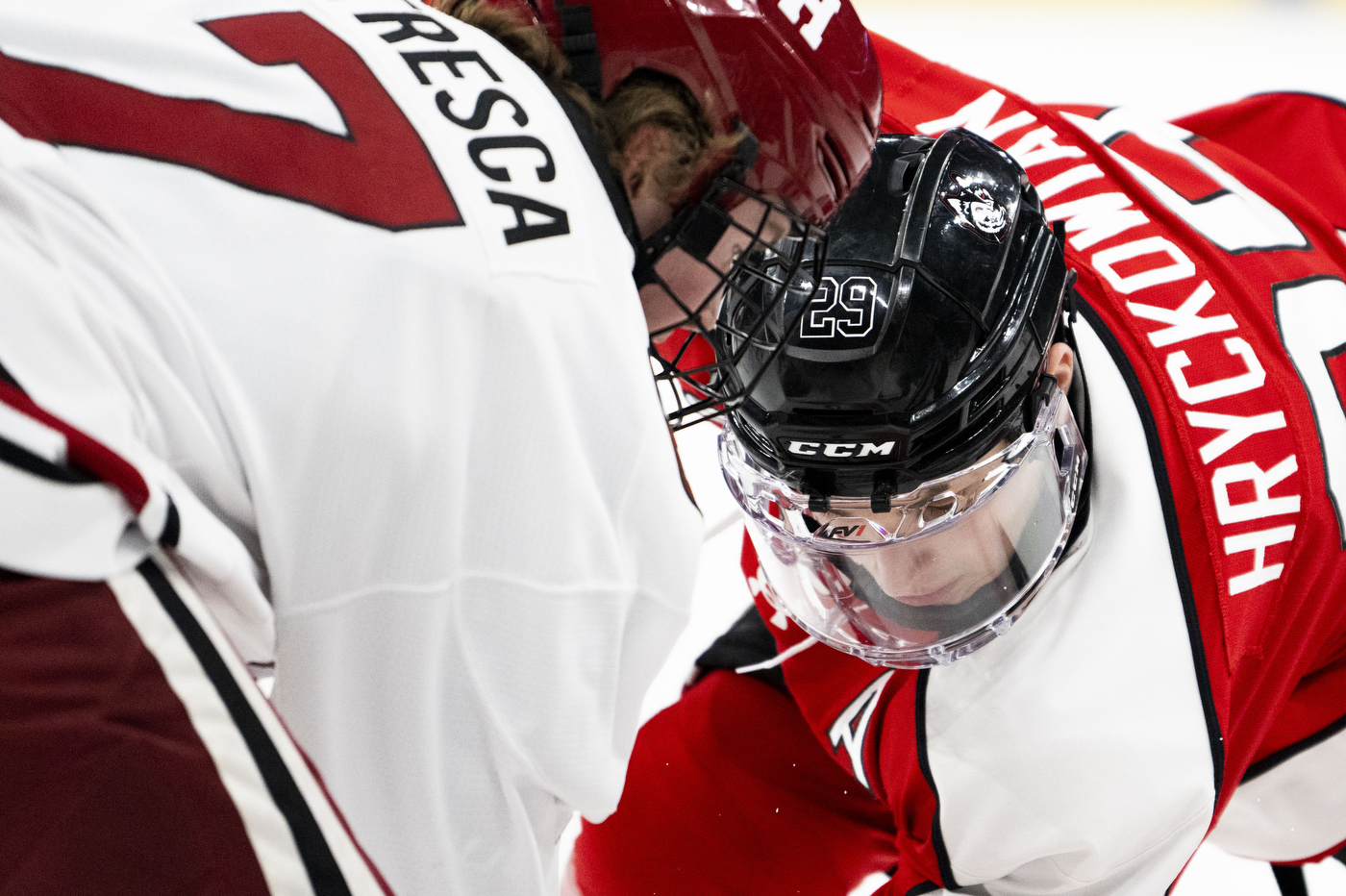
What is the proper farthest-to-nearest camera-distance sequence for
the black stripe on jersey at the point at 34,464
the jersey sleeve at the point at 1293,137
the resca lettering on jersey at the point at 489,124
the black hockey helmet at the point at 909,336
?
the jersey sleeve at the point at 1293,137 → the black hockey helmet at the point at 909,336 → the resca lettering on jersey at the point at 489,124 → the black stripe on jersey at the point at 34,464

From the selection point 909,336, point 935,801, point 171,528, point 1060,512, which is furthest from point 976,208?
point 171,528

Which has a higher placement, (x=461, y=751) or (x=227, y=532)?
(x=227, y=532)

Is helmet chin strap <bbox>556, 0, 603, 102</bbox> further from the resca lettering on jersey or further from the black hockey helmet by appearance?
the black hockey helmet

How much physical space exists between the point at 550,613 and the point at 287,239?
0.26m

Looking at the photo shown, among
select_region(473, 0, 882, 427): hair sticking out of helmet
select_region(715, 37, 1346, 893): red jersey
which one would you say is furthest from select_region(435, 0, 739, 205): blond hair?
select_region(715, 37, 1346, 893): red jersey

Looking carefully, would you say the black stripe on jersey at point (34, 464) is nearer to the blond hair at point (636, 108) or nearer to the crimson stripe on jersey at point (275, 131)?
the crimson stripe on jersey at point (275, 131)

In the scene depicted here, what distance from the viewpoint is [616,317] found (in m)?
0.77

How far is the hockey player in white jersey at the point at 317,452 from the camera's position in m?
0.61

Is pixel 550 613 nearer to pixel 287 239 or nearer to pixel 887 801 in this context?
pixel 287 239

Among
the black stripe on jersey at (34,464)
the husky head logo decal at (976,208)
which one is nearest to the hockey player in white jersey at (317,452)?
the black stripe on jersey at (34,464)

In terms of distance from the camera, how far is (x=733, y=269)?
1.01 meters

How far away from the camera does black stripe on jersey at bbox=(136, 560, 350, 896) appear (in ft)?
2.12

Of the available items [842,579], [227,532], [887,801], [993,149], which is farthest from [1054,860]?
[227,532]

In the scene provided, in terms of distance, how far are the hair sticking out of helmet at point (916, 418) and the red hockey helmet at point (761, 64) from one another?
0.13 meters
